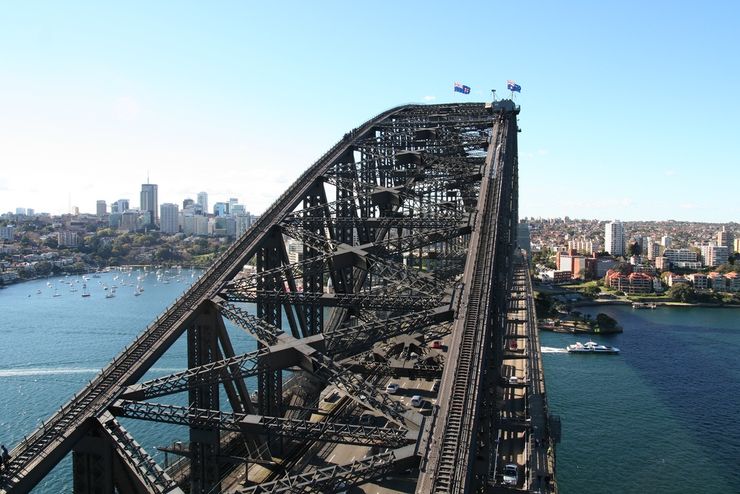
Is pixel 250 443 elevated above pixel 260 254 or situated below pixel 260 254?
below

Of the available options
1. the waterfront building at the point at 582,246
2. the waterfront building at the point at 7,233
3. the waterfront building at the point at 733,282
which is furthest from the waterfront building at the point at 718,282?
the waterfront building at the point at 7,233

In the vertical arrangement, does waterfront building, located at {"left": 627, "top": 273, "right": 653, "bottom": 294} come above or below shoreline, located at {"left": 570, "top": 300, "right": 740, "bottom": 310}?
above

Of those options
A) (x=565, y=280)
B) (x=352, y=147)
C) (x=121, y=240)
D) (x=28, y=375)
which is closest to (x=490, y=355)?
(x=352, y=147)

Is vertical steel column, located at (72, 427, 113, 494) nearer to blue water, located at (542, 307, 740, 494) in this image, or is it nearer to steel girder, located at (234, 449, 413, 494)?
steel girder, located at (234, 449, 413, 494)

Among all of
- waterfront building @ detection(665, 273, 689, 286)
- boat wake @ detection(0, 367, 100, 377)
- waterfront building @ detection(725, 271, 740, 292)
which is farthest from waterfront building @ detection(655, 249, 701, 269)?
boat wake @ detection(0, 367, 100, 377)

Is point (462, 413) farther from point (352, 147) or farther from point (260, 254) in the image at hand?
point (352, 147)

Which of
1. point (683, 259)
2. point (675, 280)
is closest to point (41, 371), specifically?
point (675, 280)

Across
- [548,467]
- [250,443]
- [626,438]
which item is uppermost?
[250,443]
